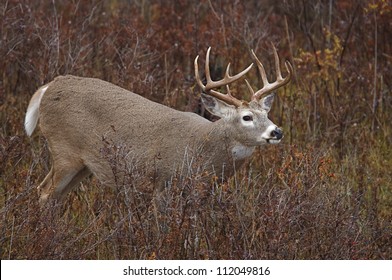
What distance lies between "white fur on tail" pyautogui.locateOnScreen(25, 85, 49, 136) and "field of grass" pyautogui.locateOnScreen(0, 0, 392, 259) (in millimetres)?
186

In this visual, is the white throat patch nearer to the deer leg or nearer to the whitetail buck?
the whitetail buck

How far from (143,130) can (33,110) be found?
0.85m

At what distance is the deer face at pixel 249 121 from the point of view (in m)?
6.51

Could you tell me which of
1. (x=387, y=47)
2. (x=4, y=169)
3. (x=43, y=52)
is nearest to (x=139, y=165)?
(x=4, y=169)

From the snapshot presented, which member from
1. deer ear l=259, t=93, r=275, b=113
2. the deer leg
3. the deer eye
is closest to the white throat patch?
the deer eye

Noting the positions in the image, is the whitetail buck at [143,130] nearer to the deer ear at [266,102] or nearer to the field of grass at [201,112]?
the deer ear at [266,102]

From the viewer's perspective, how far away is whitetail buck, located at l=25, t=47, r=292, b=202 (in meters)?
6.59

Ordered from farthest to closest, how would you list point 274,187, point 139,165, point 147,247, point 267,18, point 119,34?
1. point 267,18
2. point 119,34
3. point 139,165
4. point 274,187
5. point 147,247

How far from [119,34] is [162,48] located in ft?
1.32

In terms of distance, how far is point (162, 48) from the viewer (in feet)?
30.5

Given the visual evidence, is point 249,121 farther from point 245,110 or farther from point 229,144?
point 229,144

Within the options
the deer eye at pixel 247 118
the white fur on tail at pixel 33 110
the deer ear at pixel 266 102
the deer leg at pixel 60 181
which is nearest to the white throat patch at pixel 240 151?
the deer eye at pixel 247 118

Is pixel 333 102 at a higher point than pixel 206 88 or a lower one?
lower

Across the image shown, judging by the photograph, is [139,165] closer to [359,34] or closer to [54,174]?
[54,174]
